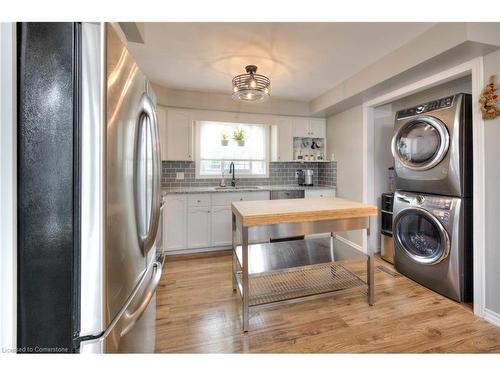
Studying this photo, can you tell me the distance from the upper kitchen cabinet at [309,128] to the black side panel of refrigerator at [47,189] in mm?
3558

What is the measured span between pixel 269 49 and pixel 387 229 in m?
2.60

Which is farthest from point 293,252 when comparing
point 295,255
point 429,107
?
point 429,107

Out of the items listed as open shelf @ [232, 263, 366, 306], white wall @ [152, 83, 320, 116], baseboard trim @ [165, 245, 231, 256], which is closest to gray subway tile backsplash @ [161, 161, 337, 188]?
Result: white wall @ [152, 83, 320, 116]

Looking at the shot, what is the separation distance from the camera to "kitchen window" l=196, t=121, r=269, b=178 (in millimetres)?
3807

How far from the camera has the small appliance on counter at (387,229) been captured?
287 centimetres

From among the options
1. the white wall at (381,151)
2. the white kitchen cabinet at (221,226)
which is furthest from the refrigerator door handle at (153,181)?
the white wall at (381,151)

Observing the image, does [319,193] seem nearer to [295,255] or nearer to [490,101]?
[295,255]

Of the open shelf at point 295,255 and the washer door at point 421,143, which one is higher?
the washer door at point 421,143

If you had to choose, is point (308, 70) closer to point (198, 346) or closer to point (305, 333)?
point (305, 333)

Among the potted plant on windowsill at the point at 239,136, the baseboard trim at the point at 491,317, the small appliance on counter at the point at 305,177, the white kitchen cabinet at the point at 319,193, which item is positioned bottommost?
the baseboard trim at the point at 491,317

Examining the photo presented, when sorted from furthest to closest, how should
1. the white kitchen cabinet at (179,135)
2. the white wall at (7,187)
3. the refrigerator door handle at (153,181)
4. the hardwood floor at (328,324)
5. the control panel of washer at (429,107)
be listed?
1. the white kitchen cabinet at (179,135)
2. the control panel of washer at (429,107)
3. the hardwood floor at (328,324)
4. the refrigerator door handle at (153,181)
5. the white wall at (7,187)

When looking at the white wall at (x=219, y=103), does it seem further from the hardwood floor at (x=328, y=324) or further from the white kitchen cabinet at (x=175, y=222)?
the hardwood floor at (x=328, y=324)
